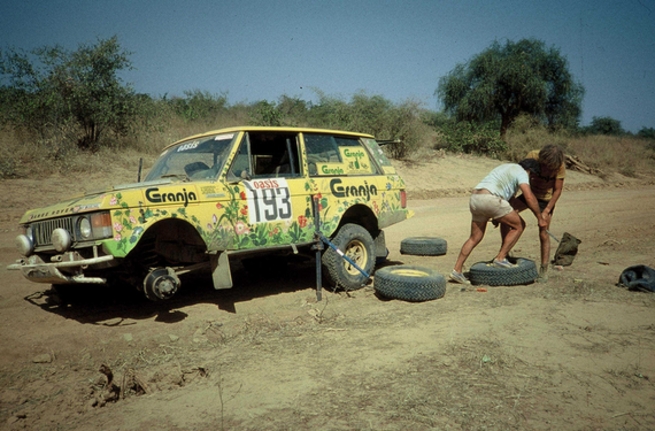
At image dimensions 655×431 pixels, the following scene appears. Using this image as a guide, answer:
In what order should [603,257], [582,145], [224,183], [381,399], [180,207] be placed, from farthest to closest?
1. [582,145]
2. [603,257]
3. [224,183]
4. [180,207]
5. [381,399]

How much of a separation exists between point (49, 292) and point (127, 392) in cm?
326

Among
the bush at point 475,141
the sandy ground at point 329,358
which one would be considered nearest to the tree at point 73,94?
the sandy ground at point 329,358

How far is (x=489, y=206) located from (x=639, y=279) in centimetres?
200

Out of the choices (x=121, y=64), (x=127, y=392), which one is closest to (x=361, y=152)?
(x=127, y=392)

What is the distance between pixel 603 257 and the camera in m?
7.43

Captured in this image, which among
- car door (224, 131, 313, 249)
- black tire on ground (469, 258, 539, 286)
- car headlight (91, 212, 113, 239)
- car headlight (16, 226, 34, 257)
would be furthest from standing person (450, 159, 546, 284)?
car headlight (16, 226, 34, 257)

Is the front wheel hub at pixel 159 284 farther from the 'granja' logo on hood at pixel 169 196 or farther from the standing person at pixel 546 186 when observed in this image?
the standing person at pixel 546 186

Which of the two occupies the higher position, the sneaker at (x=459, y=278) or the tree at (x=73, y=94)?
the tree at (x=73, y=94)

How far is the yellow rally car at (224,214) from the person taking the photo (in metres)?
4.26

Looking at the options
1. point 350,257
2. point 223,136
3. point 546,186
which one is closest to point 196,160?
point 223,136

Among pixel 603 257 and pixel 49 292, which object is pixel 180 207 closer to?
pixel 49 292

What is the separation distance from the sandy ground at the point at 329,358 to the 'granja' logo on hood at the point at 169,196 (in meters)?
1.34

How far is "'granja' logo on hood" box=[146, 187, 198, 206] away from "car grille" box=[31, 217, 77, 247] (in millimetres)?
750

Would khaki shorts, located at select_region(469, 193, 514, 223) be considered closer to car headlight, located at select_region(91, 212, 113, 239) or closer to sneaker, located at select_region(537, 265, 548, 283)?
sneaker, located at select_region(537, 265, 548, 283)
